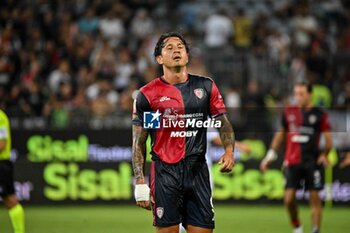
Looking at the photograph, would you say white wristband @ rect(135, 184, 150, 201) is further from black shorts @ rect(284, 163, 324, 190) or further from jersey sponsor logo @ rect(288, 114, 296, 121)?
jersey sponsor logo @ rect(288, 114, 296, 121)

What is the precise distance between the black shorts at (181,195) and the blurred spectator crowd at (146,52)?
421 inches

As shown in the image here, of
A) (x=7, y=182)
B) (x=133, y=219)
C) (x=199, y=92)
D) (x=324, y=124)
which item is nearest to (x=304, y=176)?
(x=324, y=124)

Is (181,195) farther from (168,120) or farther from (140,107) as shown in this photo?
(140,107)

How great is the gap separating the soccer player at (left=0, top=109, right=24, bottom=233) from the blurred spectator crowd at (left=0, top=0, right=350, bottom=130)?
6.47 metres

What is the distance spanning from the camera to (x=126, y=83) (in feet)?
67.9

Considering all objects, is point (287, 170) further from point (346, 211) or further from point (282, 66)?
point (282, 66)

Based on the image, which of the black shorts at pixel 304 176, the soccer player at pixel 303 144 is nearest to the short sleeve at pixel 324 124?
the soccer player at pixel 303 144

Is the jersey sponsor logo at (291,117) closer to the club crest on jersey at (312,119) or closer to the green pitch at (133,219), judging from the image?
the club crest on jersey at (312,119)

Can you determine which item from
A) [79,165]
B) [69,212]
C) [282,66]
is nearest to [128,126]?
[79,165]

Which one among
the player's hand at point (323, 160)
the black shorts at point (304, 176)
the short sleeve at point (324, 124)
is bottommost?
the black shorts at point (304, 176)

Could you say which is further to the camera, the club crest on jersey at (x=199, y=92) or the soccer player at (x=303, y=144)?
the soccer player at (x=303, y=144)

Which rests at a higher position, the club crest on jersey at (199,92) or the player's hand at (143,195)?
the club crest on jersey at (199,92)

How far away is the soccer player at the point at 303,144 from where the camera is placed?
42.8 feet

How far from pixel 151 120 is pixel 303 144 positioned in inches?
228
